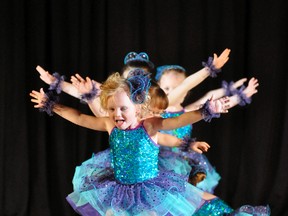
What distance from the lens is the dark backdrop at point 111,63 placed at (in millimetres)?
3607

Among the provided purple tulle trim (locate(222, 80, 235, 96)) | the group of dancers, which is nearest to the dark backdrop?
purple tulle trim (locate(222, 80, 235, 96))

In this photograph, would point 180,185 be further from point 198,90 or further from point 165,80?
point 198,90

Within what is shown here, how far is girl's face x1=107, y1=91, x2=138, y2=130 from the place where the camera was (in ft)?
7.45

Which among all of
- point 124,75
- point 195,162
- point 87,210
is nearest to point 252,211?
point 195,162

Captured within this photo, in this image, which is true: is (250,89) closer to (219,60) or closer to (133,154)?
(219,60)

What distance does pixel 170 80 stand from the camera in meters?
3.22

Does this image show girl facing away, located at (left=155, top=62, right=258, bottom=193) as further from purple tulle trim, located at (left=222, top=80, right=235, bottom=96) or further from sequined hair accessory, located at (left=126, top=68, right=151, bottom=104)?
sequined hair accessory, located at (left=126, top=68, right=151, bottom=104)

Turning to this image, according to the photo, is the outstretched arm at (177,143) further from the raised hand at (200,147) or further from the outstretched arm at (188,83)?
the outstretched arm at (188,83)

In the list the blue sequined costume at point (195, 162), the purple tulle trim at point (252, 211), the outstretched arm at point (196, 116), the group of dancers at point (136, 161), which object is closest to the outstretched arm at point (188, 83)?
the blue sequined costume at point (195, 162)

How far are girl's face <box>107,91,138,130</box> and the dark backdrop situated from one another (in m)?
1.42

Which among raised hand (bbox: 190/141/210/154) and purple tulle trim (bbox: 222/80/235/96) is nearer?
raised hand (bbox: 190/141/210/154)

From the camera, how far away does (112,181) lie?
7.86 feet

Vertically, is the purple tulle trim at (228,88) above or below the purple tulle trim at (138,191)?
above

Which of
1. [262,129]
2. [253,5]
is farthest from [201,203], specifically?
[253,5]
